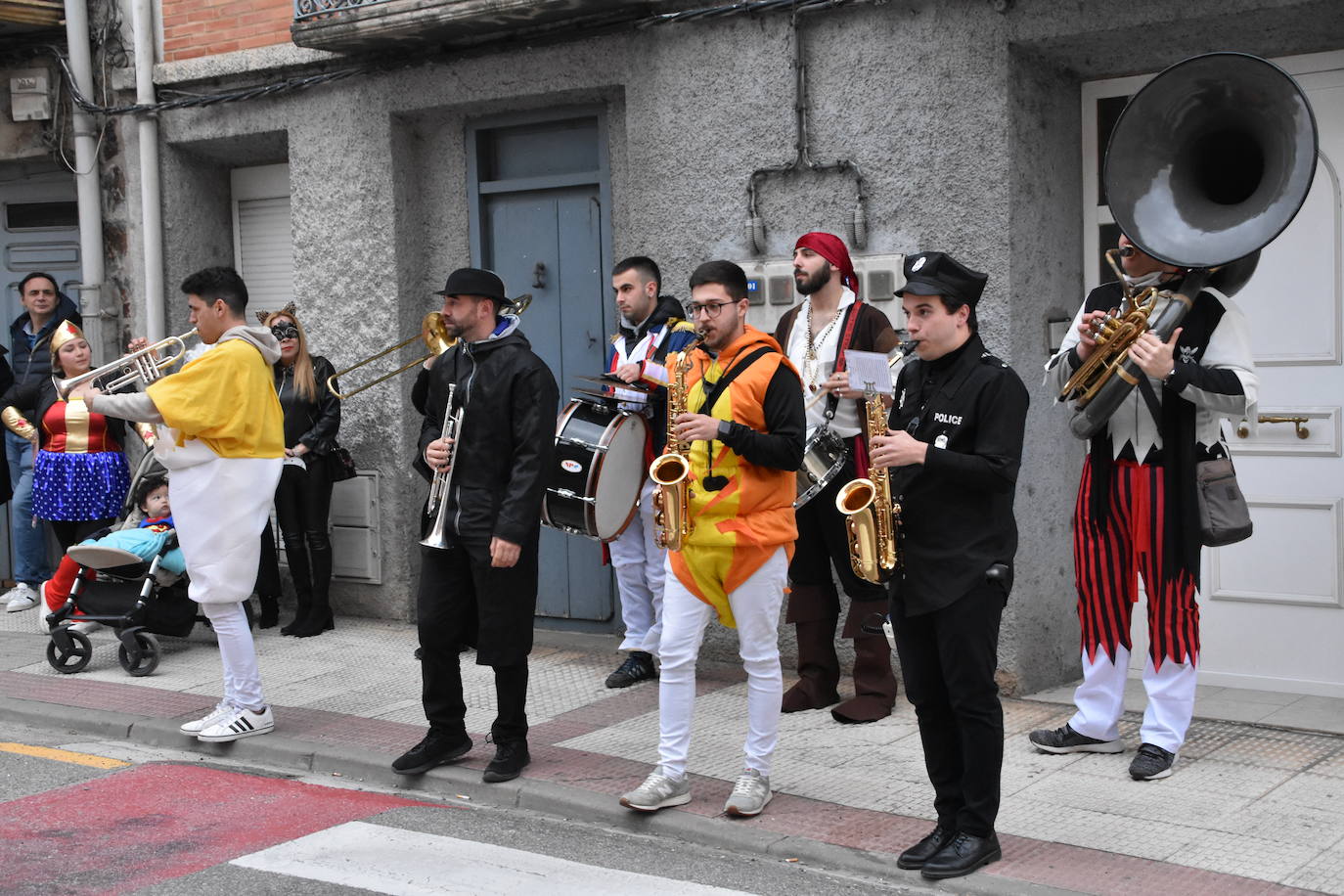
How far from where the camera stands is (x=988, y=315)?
7625 mm

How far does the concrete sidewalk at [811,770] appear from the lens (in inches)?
209

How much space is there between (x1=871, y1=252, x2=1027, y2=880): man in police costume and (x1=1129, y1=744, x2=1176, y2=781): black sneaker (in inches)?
45.8

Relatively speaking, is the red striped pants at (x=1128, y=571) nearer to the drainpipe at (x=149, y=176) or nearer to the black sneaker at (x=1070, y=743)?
the black sneaker at (x=1070, y=743)

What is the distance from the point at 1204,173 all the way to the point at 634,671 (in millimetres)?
3786

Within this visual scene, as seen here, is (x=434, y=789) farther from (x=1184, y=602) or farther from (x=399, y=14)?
(x=399, y=14)

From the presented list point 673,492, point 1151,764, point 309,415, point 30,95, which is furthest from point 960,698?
point 30,95

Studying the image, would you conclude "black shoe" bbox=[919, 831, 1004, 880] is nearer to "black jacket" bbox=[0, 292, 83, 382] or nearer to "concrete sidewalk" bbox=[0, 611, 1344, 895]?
"concrete sidewalk" bbox=[0, 611, 1344, 895]

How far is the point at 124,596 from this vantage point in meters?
8.94

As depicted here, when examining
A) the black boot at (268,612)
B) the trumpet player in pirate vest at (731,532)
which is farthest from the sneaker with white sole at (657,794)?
the black boot at (268,612)

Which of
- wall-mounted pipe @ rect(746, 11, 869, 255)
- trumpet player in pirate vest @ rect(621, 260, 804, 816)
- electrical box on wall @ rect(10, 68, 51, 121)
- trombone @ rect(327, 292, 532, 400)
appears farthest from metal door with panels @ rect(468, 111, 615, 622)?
electrical box on wall @ rect(10, 68, 51, 121)

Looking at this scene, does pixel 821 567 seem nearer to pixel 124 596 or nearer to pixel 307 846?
pixel 307 846

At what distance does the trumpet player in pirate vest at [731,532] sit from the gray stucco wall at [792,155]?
2118mm

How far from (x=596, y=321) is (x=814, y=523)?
2.46 meters

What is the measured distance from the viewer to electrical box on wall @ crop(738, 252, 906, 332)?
309 inches
